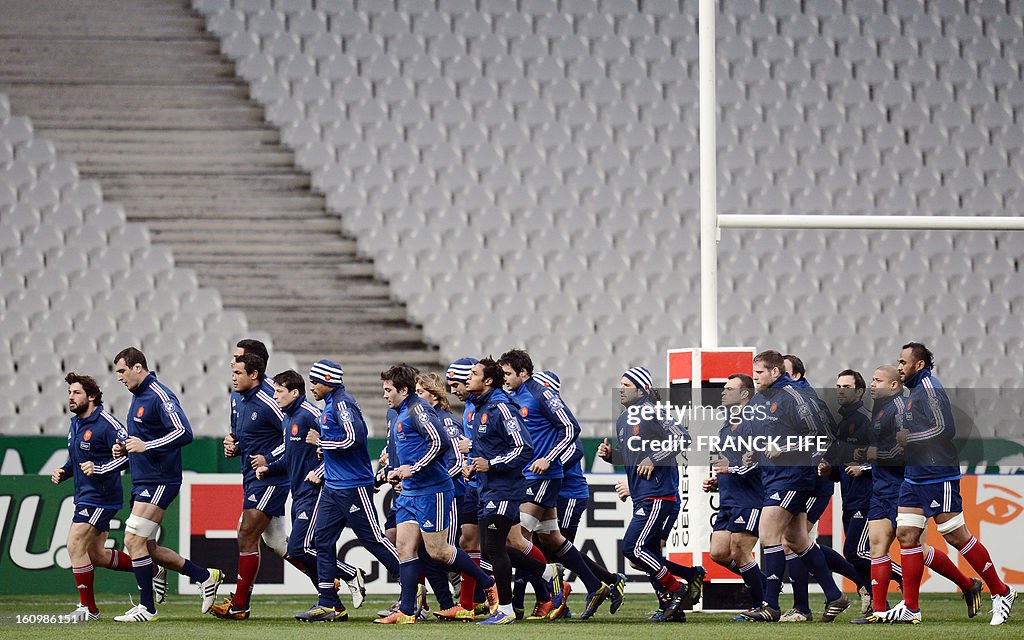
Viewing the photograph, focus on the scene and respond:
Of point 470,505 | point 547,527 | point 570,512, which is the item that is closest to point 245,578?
point 470,505

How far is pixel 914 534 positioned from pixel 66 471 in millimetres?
6442

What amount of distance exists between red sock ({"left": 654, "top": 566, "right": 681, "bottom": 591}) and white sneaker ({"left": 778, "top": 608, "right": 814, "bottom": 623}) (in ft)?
2.68

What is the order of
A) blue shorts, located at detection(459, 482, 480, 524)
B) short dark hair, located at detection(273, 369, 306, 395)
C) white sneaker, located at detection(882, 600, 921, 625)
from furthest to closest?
blue shorts, located at detection(459, 482, 480, 524) → short dark hair, located at detection(273, 369, 306, 395) → white sneaker, located at detection(882, 600, 921, 625)

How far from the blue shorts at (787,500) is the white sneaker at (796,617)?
779 millimetres

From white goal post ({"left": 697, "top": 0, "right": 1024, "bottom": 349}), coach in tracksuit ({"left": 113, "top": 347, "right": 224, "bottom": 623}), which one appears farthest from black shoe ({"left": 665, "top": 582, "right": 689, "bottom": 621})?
coach in tracksuit ({"left": 113, "top": 347, "right": 224, "bottom": 623})

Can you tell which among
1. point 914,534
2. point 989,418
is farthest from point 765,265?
point 914,534

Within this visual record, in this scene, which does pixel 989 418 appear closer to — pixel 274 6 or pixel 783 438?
pixel 783 438

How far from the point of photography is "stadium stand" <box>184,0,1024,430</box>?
18641mm

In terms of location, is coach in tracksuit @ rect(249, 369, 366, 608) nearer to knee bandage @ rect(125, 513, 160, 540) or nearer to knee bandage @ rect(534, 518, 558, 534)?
knee bandage @ rect(125, 513, 160, 540)

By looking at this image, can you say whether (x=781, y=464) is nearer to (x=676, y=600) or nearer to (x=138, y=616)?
(x=676, y=600)

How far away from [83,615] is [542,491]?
3.58 m

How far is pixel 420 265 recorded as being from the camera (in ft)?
61.2

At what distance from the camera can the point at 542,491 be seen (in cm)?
1179

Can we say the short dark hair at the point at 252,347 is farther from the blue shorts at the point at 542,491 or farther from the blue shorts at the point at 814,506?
the blue shorts at the point at 814,506
